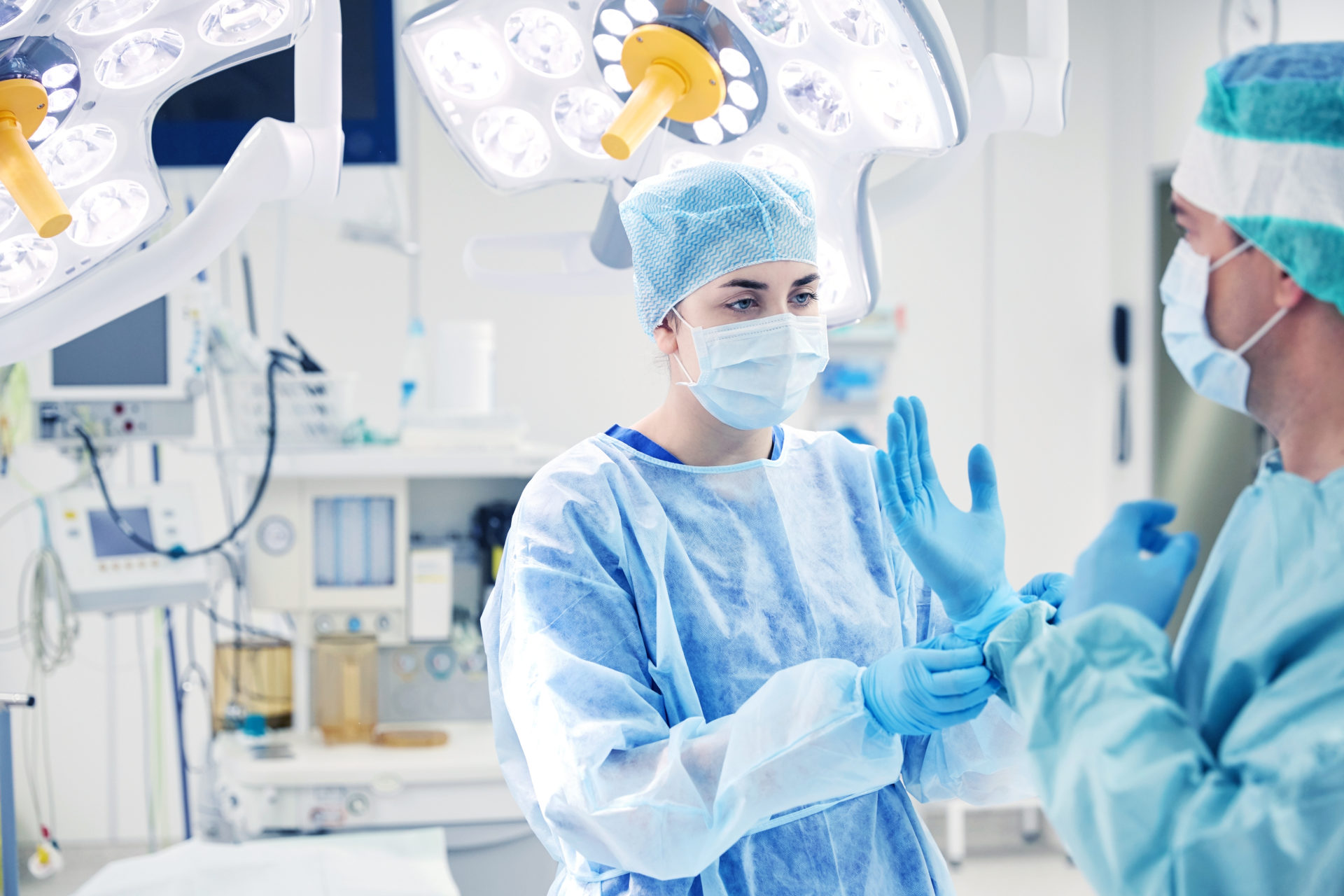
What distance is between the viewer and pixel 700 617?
3.69 feet

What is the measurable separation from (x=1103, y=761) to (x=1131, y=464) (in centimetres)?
323

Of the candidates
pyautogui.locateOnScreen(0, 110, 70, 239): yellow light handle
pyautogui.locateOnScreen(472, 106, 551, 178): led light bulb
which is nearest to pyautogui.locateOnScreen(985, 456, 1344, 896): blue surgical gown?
pyautogui.locateOnScreen(472, 106, 551, 178): led light bulb

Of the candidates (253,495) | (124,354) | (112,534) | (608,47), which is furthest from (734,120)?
(112,534)

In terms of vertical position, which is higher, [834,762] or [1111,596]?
[1111,596]

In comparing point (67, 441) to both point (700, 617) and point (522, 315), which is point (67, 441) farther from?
point (700, 617)

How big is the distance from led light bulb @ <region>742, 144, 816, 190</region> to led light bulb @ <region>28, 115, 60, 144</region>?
2.29ft

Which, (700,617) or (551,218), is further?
(551,218)

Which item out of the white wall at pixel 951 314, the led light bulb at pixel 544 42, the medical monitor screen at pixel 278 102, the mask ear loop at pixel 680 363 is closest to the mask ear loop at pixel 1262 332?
the mask ear loop at pixel 680 363

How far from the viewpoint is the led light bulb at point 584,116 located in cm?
114

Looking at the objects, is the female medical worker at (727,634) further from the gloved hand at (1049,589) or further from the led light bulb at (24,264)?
the led light bulb at (24,264)

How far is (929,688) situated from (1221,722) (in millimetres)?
229

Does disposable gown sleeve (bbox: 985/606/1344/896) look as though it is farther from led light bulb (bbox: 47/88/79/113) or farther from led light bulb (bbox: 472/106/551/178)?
led light bulb (bbox: 47/88/79/113)

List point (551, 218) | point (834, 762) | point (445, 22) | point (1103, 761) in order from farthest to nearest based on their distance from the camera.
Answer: point (551, 218)
point (445, 22)
point (834, 762)
point (1103, 761)

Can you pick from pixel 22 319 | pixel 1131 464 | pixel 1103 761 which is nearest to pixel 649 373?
pixel 1131 464
